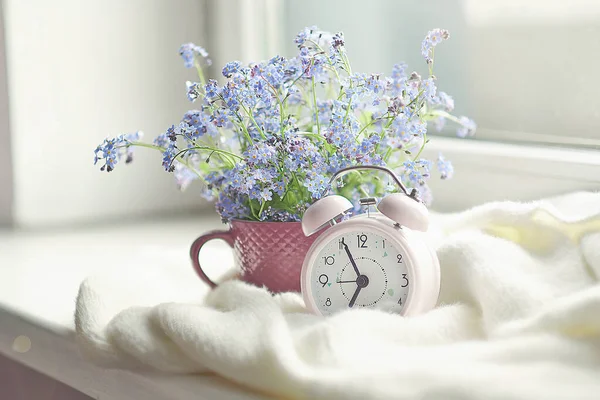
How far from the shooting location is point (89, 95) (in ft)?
4.94

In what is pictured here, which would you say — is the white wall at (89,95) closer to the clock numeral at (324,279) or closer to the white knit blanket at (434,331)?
the white knit blanket at (434,331)

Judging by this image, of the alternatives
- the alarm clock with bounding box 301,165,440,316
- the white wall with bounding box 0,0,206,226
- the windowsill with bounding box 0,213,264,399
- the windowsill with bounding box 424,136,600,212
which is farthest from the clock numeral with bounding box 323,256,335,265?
the white wall with bounding box 0,0,206,226

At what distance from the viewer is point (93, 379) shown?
87 centimetres

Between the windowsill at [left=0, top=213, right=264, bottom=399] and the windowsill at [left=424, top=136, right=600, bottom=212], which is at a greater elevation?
the windowsill at [left=424, top=136, right=600, bottom=212]

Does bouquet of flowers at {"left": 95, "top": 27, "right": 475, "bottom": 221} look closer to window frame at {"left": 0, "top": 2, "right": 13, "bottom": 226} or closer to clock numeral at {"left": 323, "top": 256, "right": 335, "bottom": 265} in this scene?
clock numeral at {"left": 323, "top": 256, "right": 335, "bottom": 265}

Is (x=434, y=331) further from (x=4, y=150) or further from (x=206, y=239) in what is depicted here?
(x=4, y=150)

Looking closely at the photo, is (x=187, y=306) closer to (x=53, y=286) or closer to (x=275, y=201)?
(x=275, y=201)

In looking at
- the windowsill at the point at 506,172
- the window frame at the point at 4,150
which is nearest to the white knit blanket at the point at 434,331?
the windowsill at the point at 506,172

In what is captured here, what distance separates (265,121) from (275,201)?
0.29 ft

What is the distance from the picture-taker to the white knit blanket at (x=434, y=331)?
24.8 inches

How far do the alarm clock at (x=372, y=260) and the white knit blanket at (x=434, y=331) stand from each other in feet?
0.09

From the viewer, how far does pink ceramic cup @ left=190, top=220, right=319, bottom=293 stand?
900 mm

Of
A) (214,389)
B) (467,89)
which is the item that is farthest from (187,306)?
(467,89)

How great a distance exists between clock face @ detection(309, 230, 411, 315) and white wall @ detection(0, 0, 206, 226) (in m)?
0.82
